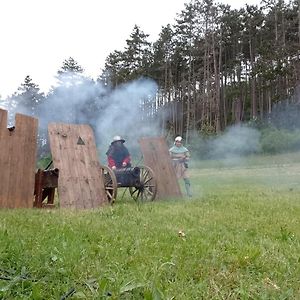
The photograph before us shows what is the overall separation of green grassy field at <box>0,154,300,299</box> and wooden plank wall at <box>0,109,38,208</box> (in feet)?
5.05

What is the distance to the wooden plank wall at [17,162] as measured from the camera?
7277 millimetres

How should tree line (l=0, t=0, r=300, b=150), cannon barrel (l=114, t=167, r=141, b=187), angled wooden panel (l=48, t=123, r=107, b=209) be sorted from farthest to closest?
tree line (l=0, t=0, r=300, b=150) < cannon barrel (l=114, t=167, r=141, b=187) < angled wooden panel (l=48, t=123, r=107, b=209)

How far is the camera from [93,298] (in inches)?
109

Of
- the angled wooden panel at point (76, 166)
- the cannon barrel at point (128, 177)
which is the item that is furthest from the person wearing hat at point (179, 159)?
the angled wooden panel at point (76, 166)

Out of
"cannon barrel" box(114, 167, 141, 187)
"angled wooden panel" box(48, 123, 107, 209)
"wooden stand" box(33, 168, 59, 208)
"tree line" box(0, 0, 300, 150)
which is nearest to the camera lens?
"angled wooden panel" box(48, 123, 107, 209)

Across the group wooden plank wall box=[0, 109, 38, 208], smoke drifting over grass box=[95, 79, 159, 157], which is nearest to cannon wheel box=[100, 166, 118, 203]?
wooden plank wall box=[0, 109, 38, 208]

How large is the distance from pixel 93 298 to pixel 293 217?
3.99 m

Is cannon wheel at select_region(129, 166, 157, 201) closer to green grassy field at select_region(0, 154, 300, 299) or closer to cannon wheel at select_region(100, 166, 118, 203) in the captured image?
cannon wheel at select_region(100, 166, 118, 203)

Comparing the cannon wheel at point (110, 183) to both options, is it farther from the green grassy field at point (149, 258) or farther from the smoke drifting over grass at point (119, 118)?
the smoke drifting over grass at point (119, 118)

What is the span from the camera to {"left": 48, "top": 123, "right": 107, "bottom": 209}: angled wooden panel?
7637mm

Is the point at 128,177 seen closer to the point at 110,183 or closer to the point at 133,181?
the point at 133,181

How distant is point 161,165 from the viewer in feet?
33.1

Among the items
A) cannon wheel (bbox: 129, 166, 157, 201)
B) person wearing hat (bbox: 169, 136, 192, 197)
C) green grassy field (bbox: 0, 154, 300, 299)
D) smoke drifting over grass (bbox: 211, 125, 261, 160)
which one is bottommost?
green grassy field (bbox: 0, 154, 300, 299)

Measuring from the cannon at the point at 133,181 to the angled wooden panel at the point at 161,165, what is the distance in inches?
11.2
